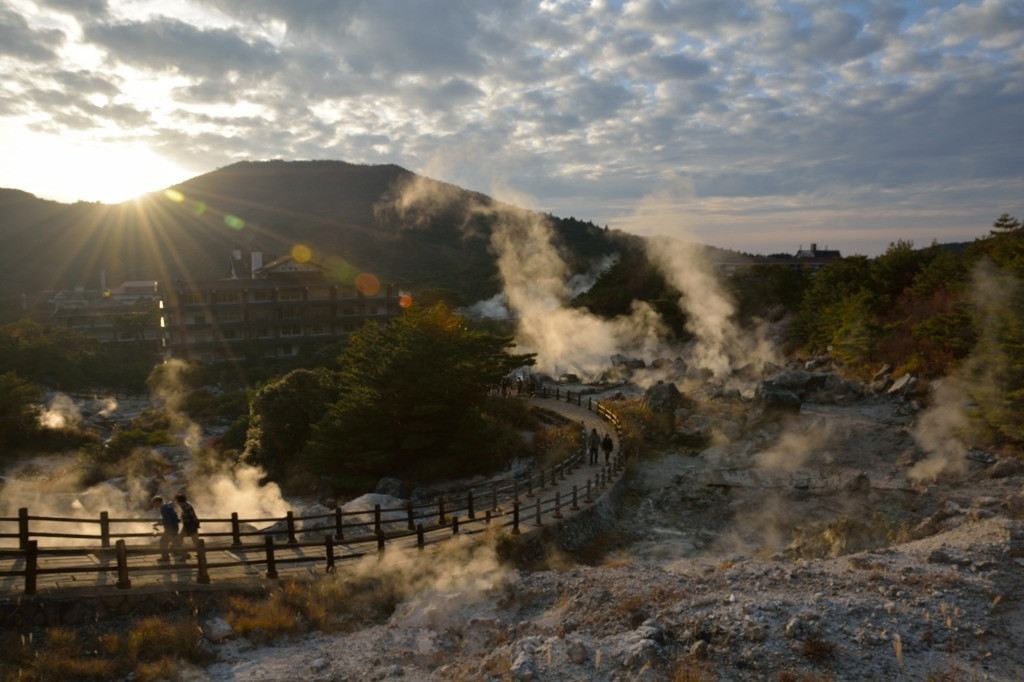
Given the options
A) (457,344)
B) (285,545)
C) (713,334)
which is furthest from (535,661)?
(713,334)

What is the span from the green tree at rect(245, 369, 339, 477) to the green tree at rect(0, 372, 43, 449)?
16.0 metres

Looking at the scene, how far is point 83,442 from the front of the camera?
37656 mm

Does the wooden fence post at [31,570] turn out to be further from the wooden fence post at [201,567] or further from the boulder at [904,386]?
the boulder at [904,386]

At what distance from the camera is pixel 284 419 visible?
30188 millimetres

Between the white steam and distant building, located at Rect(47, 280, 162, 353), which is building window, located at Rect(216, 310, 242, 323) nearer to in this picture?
distant building, located at Rect(47, 280, 162, 353)

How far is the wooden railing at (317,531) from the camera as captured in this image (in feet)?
39.0

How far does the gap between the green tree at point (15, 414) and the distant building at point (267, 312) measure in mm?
19400

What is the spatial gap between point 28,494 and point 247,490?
1030cm

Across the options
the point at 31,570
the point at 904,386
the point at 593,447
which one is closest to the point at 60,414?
the point at 593,447

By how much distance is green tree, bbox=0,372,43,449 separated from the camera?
1391 inches

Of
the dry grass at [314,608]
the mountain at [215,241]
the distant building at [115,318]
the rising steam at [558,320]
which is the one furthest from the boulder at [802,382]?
the mountain at [215,241]

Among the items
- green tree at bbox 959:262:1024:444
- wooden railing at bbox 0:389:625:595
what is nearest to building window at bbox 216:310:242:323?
wooden railing at bbox 0:389:625:595

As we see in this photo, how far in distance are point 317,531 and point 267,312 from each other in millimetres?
48293

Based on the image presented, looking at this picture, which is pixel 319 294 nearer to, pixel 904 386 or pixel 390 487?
pixel 390 487
